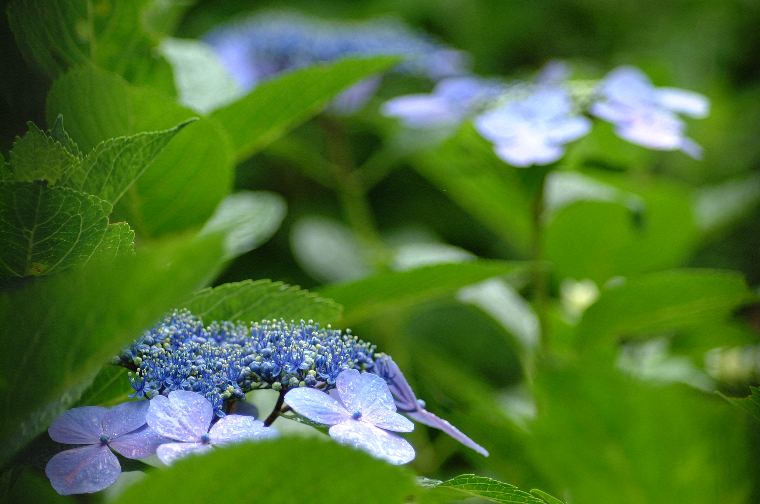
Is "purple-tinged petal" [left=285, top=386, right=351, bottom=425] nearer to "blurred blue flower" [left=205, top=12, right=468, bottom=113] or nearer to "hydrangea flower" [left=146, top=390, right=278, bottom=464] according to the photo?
"hydrangea flower" [left=146, top=390, right=278, bottom=464]

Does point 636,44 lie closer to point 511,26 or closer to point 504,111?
point 511,26

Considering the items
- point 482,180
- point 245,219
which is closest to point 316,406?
point 245,219

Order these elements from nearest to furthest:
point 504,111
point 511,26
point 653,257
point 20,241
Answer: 1. point 20,241
2. point 504,111
3. point 653,257
4. point 511,26

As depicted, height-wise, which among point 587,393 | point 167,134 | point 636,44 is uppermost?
point 167,134

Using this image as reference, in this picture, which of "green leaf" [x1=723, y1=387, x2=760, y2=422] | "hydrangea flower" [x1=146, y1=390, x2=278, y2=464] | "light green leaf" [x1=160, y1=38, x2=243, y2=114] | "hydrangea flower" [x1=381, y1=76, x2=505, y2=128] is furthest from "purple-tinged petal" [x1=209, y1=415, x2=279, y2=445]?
"hydrangea flower" [x1=381, y1=76, x2=505, y2=128]

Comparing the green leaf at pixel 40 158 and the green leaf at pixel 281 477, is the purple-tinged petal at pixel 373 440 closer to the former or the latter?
the green leaf at pixel 281 477

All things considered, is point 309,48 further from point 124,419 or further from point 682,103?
point 124,419

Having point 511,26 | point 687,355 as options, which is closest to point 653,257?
point 687,355
